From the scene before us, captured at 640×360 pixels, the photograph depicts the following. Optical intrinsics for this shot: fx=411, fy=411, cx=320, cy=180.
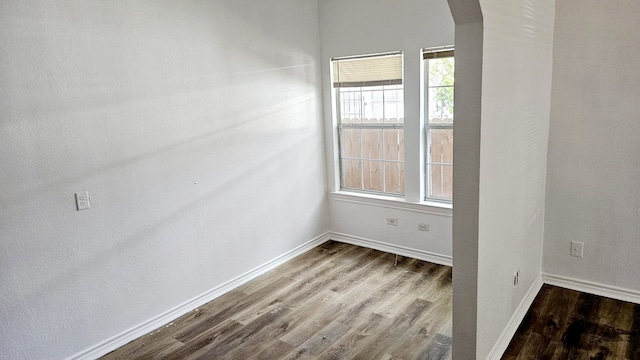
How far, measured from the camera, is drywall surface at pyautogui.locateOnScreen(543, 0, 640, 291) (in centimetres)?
301

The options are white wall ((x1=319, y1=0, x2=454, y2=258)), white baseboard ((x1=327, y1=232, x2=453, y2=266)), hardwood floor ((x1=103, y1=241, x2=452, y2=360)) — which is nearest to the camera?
hardwood floor ((x1=103, y1=241, x2=452, y2=360))

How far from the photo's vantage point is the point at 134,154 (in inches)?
116

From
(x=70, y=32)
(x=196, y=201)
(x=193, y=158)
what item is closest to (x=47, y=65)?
(x=70, y=32)

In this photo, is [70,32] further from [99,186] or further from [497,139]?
[497,139]

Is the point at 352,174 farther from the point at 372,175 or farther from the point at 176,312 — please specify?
the point at 176,312

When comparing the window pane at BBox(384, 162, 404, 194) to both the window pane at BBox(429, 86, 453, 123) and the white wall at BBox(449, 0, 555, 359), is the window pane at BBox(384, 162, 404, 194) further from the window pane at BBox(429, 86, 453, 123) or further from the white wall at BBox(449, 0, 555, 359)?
the white wall at BBox(449, 0, 555, 359)

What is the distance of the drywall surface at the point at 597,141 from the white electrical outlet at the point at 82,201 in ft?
11.5

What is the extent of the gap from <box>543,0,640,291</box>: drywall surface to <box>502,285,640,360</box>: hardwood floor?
270 mm

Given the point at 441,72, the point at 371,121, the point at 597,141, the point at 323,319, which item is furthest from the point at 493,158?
the point at 371,121

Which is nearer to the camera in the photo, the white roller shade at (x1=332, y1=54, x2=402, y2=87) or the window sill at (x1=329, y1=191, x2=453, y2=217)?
the window sill at (x1=329, y1=191, x2=453, y2=217)

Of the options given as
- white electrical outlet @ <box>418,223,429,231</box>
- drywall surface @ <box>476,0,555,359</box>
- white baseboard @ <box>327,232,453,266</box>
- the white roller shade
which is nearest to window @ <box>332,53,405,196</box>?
the white roller shade

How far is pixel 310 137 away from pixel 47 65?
2.59m

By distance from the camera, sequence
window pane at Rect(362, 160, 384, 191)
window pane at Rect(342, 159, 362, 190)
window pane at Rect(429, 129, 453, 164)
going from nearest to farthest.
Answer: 1. window pane at Rect(429, 129, 453, 164)
2. window pane at Rect(362, 160, 384, 191)
3. window pane at Rect(342, 159, 362, 190)

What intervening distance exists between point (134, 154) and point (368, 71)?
2.49 metres
